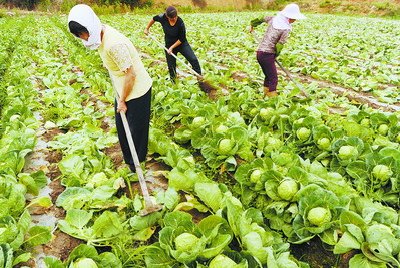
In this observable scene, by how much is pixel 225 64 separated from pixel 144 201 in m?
5.93

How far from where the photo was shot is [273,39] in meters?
5.09

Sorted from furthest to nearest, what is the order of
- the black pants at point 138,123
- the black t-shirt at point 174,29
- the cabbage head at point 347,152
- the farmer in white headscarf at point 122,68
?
the black t-shirt at point 174,29
the cabbage head at point 347,152
the black pants at point 138,123
the farmer in white headscarf at point 122,68

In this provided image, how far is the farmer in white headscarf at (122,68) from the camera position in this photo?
2.51 m

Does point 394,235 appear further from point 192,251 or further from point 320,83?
point 320,83

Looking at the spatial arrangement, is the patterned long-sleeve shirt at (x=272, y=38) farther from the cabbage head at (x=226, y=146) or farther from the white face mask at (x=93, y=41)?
the white face mask at (x=93, y=41)

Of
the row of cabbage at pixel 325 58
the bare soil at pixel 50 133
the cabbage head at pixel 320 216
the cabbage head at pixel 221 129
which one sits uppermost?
the bare soil at pixel 50 133

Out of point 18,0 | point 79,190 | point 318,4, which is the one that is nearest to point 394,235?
point 79,190

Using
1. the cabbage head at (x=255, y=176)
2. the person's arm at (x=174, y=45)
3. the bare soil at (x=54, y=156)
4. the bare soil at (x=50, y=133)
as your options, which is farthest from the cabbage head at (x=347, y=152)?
the person's arm at (x=174, y=45)

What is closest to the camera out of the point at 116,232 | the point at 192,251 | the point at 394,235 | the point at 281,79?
the point at 192,251

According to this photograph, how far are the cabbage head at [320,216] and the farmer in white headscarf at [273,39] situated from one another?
3080 millimetres

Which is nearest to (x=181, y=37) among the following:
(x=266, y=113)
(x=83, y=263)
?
(x=266, y=113)

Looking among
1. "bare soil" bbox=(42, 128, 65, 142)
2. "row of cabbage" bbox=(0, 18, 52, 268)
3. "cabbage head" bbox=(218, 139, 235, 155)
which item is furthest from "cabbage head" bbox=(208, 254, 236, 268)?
"bare soil" bbox=(42, 128, 65, 142)

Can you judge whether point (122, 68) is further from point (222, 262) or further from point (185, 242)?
point (222, 262)

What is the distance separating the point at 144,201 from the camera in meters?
2.78
